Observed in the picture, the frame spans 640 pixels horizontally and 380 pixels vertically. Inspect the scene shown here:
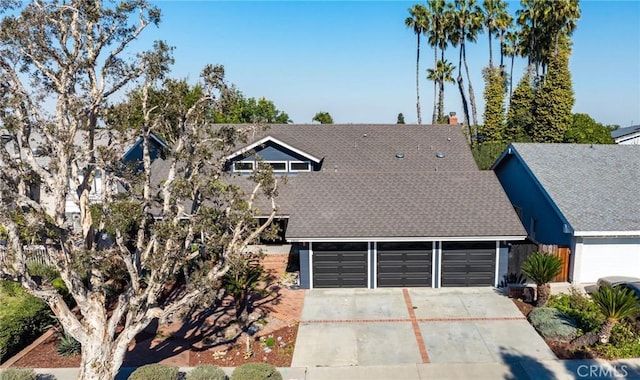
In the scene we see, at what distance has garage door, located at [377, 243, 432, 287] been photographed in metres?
18.6

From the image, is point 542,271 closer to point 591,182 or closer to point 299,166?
point 591,182

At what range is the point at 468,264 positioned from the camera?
18.6m

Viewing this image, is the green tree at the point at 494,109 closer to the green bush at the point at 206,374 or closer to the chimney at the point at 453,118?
the chimney at the point at 453,118

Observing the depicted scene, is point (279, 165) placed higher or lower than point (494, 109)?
lower

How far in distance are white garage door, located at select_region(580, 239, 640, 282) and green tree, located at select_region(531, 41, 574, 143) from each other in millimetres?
25014

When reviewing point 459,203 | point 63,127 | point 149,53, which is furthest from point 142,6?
point 459,203

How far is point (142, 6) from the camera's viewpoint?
36.5ft

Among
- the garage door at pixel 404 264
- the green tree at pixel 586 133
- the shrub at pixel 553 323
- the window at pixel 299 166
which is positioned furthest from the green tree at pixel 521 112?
the shrub at pixel 553 323

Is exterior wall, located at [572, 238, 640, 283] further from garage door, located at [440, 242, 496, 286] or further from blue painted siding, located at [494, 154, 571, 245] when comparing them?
garage door, located at [440, 242, 496, 286]

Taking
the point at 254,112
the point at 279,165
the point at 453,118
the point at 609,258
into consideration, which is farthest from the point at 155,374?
the point at 254,112

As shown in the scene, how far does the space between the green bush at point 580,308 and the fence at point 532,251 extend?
1.44 m

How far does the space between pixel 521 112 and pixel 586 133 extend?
585 cm

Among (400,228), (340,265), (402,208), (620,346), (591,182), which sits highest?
(591,182)

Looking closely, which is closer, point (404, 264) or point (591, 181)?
point (404, 264)
